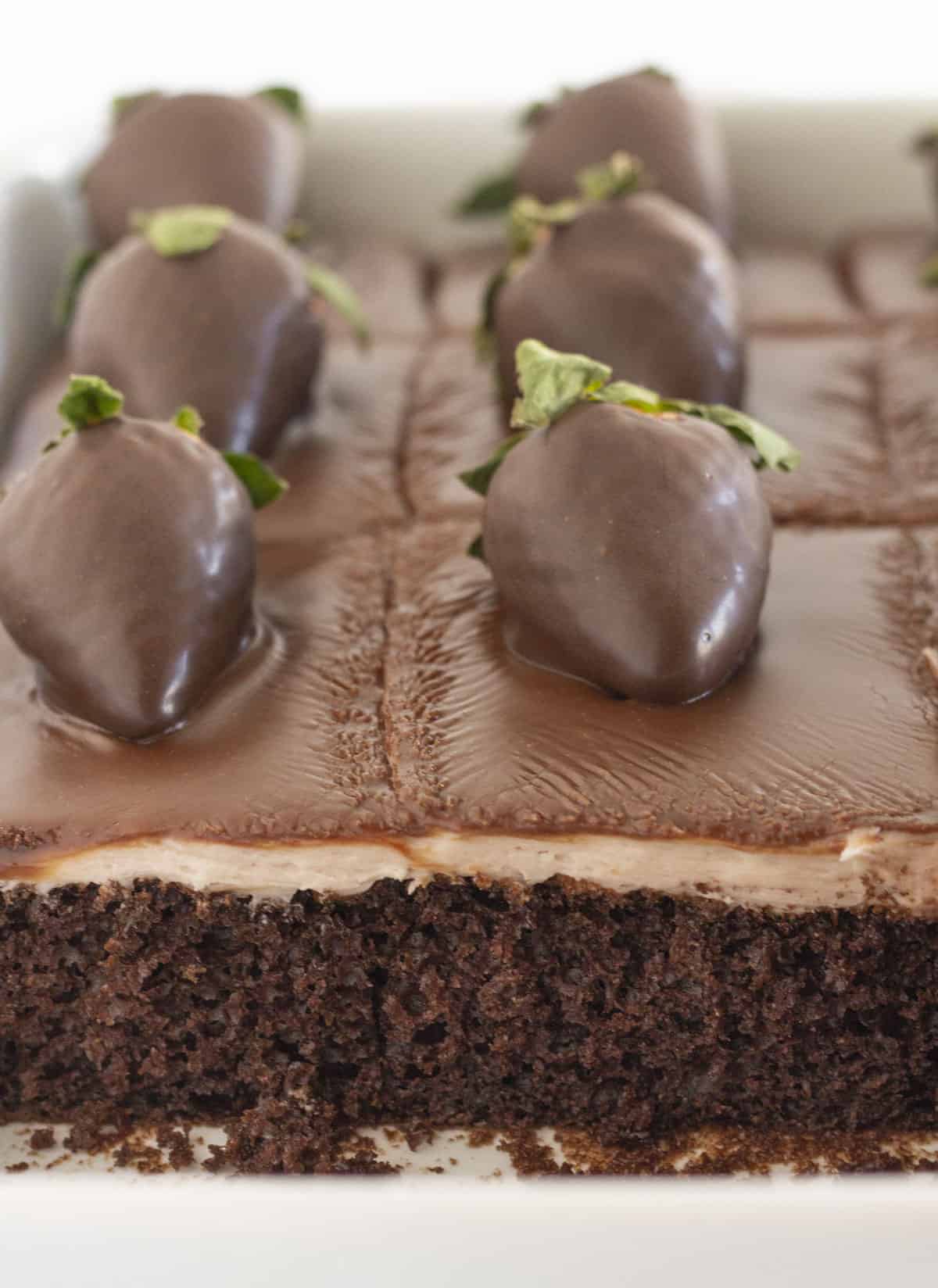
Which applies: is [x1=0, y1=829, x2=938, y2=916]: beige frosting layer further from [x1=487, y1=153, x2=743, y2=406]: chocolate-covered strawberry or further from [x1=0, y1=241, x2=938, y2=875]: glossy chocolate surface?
[x1=487, y1=153, x2=743, y2=406]: chocolate-covered strawberry

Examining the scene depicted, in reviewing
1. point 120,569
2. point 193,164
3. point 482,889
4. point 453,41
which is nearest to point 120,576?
point 120,569

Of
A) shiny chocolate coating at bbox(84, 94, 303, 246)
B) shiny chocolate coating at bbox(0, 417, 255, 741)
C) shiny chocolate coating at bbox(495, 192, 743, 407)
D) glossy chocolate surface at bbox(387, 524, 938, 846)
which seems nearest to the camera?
glossy chocolate surface at bbox(387, 524, 938, 846)

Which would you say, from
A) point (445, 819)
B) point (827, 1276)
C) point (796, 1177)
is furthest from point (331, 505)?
point (827, 1276)

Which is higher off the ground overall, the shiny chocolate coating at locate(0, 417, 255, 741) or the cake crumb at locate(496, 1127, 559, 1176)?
the shiny chocolate coating at locate(0, 417, 255, 741)

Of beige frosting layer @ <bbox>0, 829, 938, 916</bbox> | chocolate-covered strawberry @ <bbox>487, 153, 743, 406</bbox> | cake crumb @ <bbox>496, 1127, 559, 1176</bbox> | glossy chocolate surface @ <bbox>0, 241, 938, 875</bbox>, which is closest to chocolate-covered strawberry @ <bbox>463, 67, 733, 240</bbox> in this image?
chocolate-covered strawberry @ <bbox>487, 153, 743, 406</bbox>

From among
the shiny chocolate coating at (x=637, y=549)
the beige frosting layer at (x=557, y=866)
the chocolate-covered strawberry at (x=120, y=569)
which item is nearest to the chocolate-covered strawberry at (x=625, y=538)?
the shiny chocolate coating at (x=637, y=549)

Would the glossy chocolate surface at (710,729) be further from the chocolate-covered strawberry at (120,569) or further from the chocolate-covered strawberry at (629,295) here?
the chocolate-covered strawberry at (629,295)
